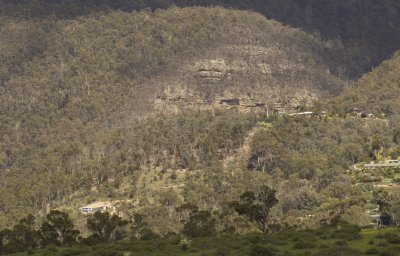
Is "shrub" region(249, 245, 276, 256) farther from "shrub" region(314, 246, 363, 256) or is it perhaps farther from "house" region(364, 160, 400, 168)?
"house" region(364, 160, 400, 168)

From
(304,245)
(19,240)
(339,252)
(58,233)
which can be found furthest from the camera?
(58,233)

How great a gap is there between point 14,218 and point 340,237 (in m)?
103

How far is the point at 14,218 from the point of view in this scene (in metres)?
147

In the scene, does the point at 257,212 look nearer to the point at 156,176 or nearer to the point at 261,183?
the point at 261,183

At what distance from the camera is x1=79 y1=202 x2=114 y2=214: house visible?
142 m

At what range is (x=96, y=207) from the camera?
476 ft

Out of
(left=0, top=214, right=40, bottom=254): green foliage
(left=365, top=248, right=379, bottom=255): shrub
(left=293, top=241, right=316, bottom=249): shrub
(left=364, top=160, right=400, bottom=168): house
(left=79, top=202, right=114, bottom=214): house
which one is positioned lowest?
(left=0, top=214, right=40, bottom=254): green foliage

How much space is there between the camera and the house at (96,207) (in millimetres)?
142375

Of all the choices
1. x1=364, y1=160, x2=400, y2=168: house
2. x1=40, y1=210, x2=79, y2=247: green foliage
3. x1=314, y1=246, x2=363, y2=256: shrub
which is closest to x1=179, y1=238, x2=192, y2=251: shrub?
x1=314, y1=246, x2=363, y2=256: shrub

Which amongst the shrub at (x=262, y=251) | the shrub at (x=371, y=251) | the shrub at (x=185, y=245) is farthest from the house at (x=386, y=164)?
the shrub at (x=371, y=251)

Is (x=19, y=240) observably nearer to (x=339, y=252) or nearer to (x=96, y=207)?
(x=339, y=252)

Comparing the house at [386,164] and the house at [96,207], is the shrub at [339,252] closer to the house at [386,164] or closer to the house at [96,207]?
the house at [96,207]

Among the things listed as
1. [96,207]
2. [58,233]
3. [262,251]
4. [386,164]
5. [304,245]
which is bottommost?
[58,233]

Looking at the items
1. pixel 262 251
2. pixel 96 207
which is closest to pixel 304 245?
pixel 262 251
